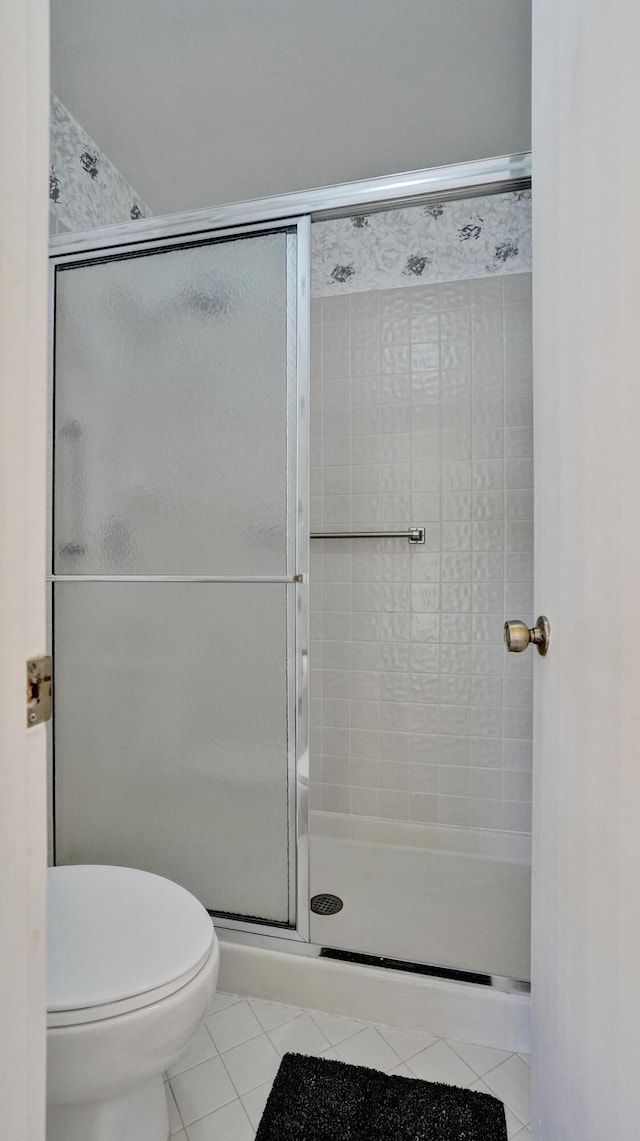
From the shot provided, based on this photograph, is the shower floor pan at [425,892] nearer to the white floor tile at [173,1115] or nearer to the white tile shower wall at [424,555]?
the white tile shower wall at [424,555]

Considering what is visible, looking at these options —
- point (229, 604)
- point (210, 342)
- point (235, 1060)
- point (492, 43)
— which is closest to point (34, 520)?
point (229, 604)

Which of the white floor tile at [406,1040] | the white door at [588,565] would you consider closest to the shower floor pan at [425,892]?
the white floor tile at [406,1040]

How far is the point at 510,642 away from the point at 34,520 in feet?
2.05

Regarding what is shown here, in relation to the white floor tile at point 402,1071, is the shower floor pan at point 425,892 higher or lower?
higher

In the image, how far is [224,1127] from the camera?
3.77 ft

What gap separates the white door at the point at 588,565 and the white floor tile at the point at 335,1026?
1.98 feet

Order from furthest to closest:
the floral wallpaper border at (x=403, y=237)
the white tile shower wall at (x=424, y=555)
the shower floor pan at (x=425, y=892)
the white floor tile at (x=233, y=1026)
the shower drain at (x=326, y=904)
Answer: the white tile shower wall at (x=424, y=555)
the floral wallpaper border at (x=403, y=237)
the shower drain at (x=326, y=904)
the shower floor pan at (x=425, y=892)
the white floor tile at (x=233, y=1026)

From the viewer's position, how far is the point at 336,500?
2.35 metres

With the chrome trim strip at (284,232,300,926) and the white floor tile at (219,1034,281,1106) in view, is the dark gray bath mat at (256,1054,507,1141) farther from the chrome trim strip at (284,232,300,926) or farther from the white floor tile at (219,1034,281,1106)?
the chrome trim strip at (284,232,300,926)

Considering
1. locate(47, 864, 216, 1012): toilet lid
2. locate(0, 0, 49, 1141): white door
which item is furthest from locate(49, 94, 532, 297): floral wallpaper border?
locate(47, 864, 216, 1012): toilet lid

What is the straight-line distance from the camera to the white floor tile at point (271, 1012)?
1415 mm

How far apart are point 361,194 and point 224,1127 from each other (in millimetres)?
1971

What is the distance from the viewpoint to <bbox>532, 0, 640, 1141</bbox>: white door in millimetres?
492

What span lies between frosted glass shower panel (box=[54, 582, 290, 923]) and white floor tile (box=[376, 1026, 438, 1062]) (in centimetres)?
33
